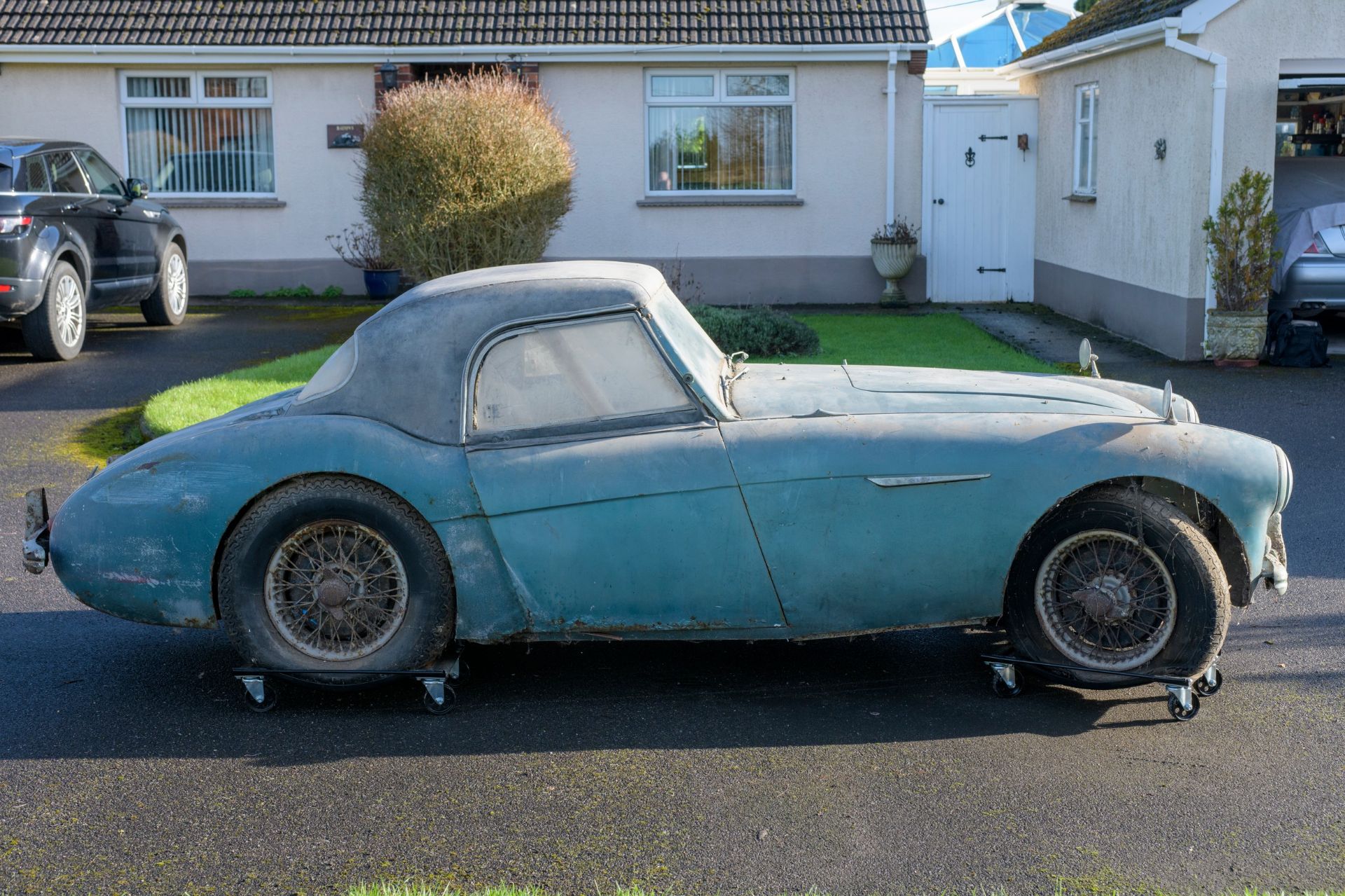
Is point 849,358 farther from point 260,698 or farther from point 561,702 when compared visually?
point 260,698

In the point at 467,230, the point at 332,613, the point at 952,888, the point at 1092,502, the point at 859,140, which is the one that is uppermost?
the point at 859,140

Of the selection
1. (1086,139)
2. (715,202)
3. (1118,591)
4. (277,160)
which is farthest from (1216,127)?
(277,160)

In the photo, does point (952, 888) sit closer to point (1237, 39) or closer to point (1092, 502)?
point (1092, 502)

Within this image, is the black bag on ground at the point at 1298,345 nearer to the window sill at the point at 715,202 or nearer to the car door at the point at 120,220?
the window sill at the point at 715,202

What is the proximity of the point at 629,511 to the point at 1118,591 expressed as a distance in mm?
1686

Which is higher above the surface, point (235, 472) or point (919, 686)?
point (235, 472)

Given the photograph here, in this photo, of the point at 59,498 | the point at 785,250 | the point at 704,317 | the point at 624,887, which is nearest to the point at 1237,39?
the point at 704,317

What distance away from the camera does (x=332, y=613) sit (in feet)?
15.7

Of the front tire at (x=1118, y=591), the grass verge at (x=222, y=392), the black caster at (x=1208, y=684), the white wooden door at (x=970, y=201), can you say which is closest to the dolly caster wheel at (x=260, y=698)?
the front tire at (x=1118, y=591)

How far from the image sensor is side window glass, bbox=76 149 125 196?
44.4ft

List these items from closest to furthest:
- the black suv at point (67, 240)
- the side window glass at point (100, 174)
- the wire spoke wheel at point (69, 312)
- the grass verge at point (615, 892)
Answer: the grass verge at point (615, 892) < the black suv at point (67, 240) < the wire spoke wheel at point (69, 312) < the side window glass at point (100, 174)

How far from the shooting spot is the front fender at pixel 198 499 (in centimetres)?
470

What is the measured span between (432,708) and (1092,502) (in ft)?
7.82

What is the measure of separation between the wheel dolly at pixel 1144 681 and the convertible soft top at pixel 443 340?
56.7 inches
